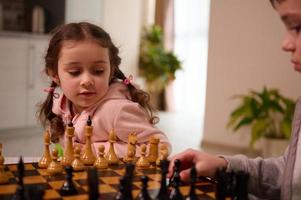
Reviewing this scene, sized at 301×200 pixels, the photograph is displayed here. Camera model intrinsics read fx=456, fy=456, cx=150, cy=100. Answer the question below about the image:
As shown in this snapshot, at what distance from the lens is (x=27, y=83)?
4.79 m

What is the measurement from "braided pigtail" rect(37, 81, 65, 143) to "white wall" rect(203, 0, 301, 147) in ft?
9.48

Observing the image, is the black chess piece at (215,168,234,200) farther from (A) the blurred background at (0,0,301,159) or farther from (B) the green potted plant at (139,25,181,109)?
(B) the green potted plant at (139,25,181,109)

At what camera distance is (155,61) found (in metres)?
7.21

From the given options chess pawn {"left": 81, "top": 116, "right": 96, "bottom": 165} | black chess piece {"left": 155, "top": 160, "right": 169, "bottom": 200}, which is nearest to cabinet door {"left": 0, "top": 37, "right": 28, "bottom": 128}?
chess pawn {"left": 81, "top": 116, "right": 96, "bottom": 165}

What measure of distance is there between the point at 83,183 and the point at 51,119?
786mm

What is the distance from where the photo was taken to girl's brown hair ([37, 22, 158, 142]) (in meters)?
1.56

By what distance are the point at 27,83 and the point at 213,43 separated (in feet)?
6.49

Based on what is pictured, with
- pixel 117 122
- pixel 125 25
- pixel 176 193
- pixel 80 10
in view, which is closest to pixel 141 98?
pixel 117 122

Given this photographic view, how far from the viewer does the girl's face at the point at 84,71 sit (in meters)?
1.48

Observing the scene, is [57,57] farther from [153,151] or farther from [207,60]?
[207,60]

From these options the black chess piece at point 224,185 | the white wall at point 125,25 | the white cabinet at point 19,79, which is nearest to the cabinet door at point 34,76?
the white cabinet at point 19,79

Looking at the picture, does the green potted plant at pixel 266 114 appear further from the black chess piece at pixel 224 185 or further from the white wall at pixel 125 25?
the black chess piece at pixel 224 185

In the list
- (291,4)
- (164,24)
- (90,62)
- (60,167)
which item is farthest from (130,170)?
(164,24)

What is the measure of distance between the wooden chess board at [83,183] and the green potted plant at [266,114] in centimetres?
296
